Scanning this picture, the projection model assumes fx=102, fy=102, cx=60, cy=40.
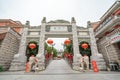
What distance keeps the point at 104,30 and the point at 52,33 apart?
6.74 meters

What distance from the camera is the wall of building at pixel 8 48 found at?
35.9ft

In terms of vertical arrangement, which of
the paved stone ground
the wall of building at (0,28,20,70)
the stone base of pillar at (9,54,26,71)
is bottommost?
the paved stone ground

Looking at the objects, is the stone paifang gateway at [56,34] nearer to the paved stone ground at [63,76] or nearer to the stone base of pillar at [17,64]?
the stone base of pillar at [17,64]

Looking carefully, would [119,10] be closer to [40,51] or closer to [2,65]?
[40,51]

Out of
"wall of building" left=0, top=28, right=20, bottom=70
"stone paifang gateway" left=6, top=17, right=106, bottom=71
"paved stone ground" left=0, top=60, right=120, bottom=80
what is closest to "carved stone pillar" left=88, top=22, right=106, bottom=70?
"stone paifang gateway" left=6, top=17, right=106, bottom=71

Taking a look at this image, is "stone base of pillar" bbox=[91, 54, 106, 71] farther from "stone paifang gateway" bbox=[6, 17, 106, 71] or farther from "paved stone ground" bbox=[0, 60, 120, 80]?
"paved stone ground" bbox=[0, 60, 120, 80]

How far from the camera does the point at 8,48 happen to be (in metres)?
12.0

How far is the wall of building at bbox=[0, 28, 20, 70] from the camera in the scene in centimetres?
1095

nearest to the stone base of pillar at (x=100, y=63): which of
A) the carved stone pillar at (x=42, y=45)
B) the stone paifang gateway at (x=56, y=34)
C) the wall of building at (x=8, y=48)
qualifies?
the stone paifang gateway at (x=56, y=34)

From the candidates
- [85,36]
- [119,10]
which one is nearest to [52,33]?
[85,36]

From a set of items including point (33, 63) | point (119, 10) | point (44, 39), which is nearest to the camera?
point (33, 63)

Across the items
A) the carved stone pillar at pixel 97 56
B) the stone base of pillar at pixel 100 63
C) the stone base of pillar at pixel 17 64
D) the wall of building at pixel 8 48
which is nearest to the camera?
the wall of building at pixel 8 48

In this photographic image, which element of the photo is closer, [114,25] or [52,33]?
[114,25]

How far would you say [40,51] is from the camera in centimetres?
1296
